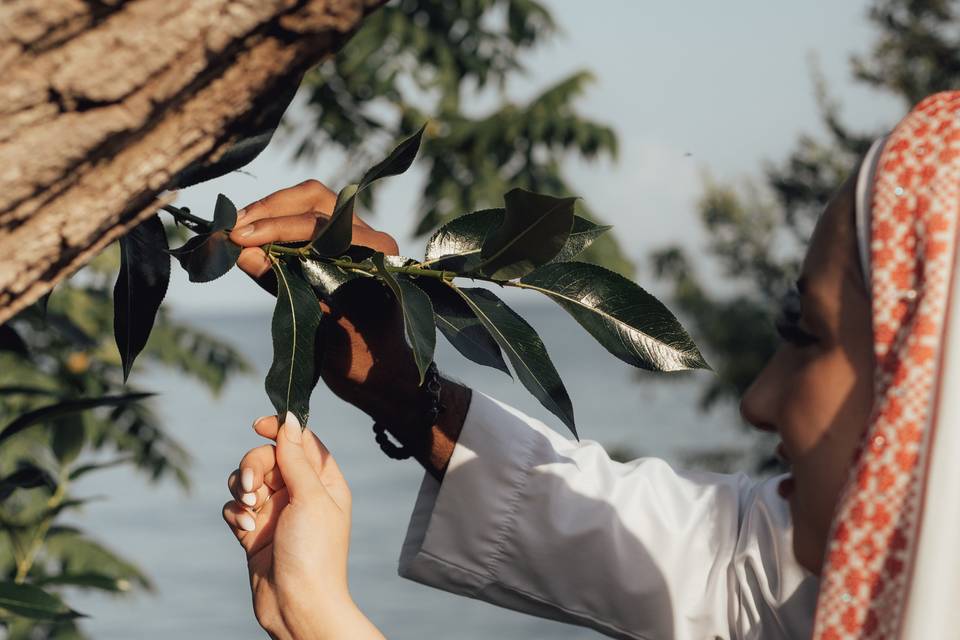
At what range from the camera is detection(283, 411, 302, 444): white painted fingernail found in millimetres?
1236

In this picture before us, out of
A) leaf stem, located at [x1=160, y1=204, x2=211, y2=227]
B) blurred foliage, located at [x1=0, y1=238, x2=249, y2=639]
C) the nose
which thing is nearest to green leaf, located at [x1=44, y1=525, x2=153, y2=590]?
blurred foliage, located at [x1=0, y1=238, x2=249, y2=639]

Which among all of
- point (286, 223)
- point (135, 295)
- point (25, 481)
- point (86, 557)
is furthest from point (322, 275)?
point (86, 557)

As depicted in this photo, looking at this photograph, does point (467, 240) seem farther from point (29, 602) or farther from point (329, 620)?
point (29, 602)

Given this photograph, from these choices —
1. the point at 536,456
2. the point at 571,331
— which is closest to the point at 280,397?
the point at 536,456

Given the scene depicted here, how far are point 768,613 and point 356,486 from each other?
23.8 meters

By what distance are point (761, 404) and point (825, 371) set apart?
0.29ft

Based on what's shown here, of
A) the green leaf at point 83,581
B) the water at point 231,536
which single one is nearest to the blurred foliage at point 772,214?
the water at point 231,536

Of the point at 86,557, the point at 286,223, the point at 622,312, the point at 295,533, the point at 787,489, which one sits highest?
the point at 286,223

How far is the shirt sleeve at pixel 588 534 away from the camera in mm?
1743

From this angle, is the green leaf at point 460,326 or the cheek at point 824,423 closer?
the cheek at point 824,423

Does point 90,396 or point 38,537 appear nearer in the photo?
point 38,537

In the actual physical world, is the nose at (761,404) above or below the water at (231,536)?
above

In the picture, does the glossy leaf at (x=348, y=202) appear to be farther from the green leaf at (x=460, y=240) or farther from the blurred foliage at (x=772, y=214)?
the blurred foliage at (x=772, y=214)

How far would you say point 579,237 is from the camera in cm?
136
